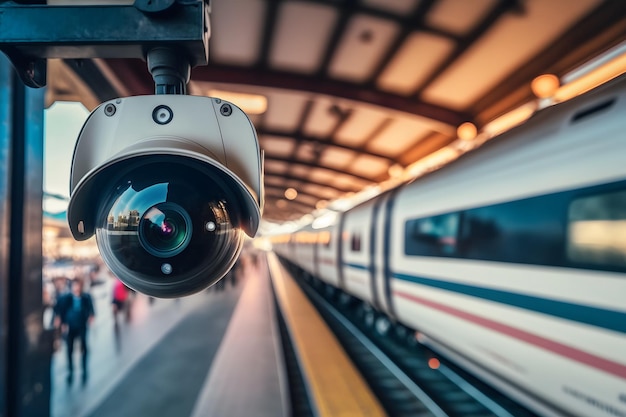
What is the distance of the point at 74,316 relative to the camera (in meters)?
6.13

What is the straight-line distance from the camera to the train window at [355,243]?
844 cm

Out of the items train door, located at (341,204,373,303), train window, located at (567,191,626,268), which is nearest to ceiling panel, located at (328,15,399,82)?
train door, located at (341,204,373,303)

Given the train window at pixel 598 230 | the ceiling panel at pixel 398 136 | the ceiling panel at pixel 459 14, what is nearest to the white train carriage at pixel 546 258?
the train window at pixel 598 230

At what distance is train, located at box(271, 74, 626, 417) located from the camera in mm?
2660

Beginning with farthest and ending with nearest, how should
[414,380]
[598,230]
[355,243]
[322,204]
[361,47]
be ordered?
[322,204]
[355,243]
[361,47]
[414,380]
[598,230]

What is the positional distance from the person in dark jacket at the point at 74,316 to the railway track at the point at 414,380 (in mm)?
3177

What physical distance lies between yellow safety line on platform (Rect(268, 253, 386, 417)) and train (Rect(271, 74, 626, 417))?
1.17 meters

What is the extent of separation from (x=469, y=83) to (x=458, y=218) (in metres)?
4.86

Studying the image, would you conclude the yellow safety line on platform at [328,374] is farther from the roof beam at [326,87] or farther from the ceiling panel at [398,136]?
the ceiling panel at [398,136]

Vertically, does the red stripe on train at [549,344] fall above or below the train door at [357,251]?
below

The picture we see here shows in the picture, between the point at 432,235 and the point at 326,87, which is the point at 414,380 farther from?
the point at 326,87

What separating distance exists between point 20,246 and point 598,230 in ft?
11.7

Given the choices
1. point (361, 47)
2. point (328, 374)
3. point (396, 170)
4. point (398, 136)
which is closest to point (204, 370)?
point (328, 374)

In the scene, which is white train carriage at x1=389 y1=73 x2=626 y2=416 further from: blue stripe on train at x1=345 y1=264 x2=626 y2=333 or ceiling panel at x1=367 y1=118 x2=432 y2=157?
ceiling panel at x1=367 y1=118 x2=432 y2=157
